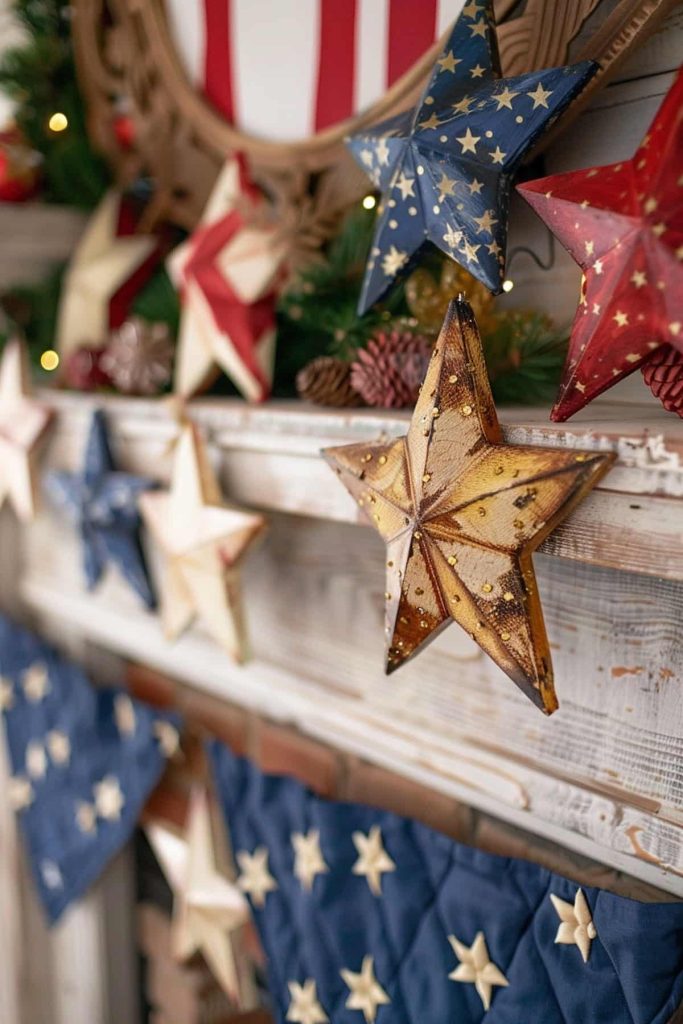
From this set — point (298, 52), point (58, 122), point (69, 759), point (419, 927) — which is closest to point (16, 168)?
point (58, 122)

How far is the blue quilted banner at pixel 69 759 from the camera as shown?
1171 mm

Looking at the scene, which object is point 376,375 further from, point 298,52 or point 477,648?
point 298,52

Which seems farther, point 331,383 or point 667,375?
point 331,383

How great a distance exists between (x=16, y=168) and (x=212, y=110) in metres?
0.34

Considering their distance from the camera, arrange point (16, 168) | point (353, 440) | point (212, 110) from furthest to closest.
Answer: point (16, 168) < point (212, 110) < point (353, 440)

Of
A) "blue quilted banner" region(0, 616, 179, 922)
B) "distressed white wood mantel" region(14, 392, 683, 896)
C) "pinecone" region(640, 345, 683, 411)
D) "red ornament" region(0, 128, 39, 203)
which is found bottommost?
"blue quilted banner" region(0, 616, 179, 922)

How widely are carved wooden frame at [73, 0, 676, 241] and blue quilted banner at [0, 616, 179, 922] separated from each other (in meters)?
0.63

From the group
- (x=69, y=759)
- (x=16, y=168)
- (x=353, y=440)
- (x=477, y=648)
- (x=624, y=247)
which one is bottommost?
(x=69, y=759)

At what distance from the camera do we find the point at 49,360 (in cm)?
126

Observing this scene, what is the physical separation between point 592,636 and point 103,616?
718 millimetres

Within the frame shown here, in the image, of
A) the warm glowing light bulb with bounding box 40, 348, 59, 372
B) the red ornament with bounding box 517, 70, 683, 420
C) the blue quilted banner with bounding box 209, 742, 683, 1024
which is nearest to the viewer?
the red ornament with bounding box 517, 70, 683, 420

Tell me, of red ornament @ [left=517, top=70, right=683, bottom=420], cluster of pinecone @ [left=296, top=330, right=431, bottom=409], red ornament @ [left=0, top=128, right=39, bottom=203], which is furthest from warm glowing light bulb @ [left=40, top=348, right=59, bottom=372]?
red ornament @ [left=517, top=70, right=683, bottom=420]

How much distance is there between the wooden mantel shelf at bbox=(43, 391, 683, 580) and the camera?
535 millimetres

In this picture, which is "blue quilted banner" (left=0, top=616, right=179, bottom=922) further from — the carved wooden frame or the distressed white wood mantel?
the carved wooden frame
